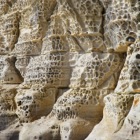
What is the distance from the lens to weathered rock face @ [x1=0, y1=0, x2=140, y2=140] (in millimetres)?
5209

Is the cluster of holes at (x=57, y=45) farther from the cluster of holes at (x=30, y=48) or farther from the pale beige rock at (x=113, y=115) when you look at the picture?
the pale beige rock at (x=113, y=115)

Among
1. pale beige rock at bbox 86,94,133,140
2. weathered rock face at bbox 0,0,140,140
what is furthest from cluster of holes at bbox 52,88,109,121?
pale beige rock at bbox 86,94,133,140

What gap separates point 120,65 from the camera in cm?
576

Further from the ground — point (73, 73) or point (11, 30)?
point (11, 30)

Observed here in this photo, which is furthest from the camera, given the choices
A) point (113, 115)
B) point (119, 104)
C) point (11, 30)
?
point (11, 30)

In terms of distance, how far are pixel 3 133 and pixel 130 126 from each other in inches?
102

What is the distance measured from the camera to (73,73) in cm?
625

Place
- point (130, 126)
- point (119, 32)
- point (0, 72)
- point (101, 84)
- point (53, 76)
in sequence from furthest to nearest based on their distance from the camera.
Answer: point (0, 72) < point (53, 76) < point (101, 84) < point (119, 32) < point (130, 126)

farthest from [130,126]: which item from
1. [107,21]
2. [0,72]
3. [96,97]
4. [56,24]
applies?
[0,72]

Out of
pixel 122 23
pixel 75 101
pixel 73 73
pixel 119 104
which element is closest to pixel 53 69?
pixel 73 73

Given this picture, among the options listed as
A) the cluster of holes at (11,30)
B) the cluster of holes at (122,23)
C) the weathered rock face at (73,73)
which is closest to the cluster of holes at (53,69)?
the weathered rock face at (73,73)

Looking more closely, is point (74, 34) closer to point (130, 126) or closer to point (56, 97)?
point (56, 97)

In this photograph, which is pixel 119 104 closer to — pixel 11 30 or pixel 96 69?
pixel 96 69

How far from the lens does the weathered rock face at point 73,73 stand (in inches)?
205
